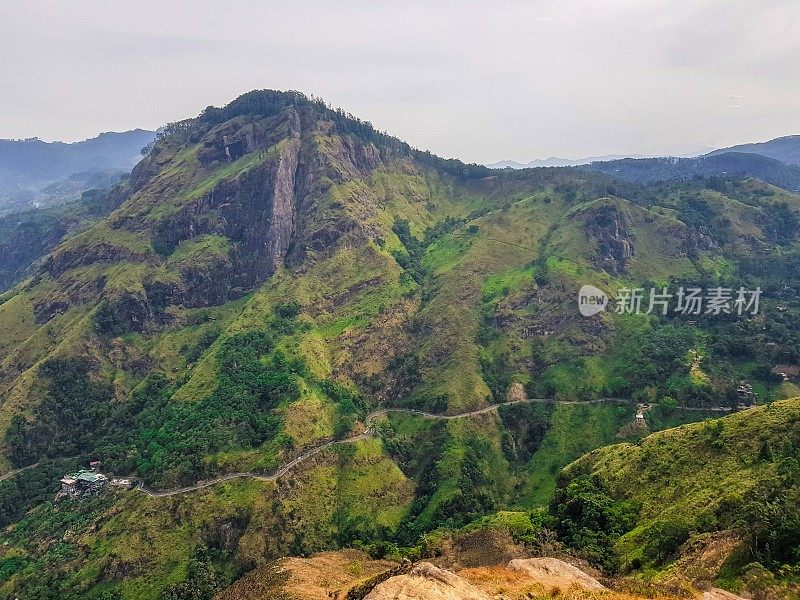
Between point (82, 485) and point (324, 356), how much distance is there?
57.5 metres

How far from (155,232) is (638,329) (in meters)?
146

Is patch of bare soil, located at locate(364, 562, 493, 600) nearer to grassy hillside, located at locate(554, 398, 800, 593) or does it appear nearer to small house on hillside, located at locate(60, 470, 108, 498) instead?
grassy hillside, located at locate(554, 398, 800, 593)

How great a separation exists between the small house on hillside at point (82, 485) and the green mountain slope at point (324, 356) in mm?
3109

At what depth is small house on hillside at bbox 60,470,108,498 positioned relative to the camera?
106312 mm

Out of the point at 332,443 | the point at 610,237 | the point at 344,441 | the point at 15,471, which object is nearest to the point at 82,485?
the point at 15,471

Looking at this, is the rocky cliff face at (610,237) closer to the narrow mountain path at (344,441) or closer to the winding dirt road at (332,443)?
the narrow mountain path at (344,441)

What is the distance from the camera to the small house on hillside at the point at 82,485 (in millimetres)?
106312

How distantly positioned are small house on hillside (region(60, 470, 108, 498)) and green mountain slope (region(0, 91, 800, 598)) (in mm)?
3109

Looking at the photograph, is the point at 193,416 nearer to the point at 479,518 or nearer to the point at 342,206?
the point at 479,518

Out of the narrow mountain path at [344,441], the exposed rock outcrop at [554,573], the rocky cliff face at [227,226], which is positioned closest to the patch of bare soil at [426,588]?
the exposed rock outcrop at [554,573]

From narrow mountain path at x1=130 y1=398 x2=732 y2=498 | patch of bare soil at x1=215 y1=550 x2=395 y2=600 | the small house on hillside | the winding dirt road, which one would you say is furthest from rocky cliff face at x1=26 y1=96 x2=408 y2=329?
patch of bare soil at x1=215 y1=550 x2=395 y2=600

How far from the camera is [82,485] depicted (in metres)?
107

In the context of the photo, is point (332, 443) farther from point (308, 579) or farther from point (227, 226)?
point (227, 226)

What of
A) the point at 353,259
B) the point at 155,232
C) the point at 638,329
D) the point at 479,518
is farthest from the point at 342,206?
the point at 479,518
